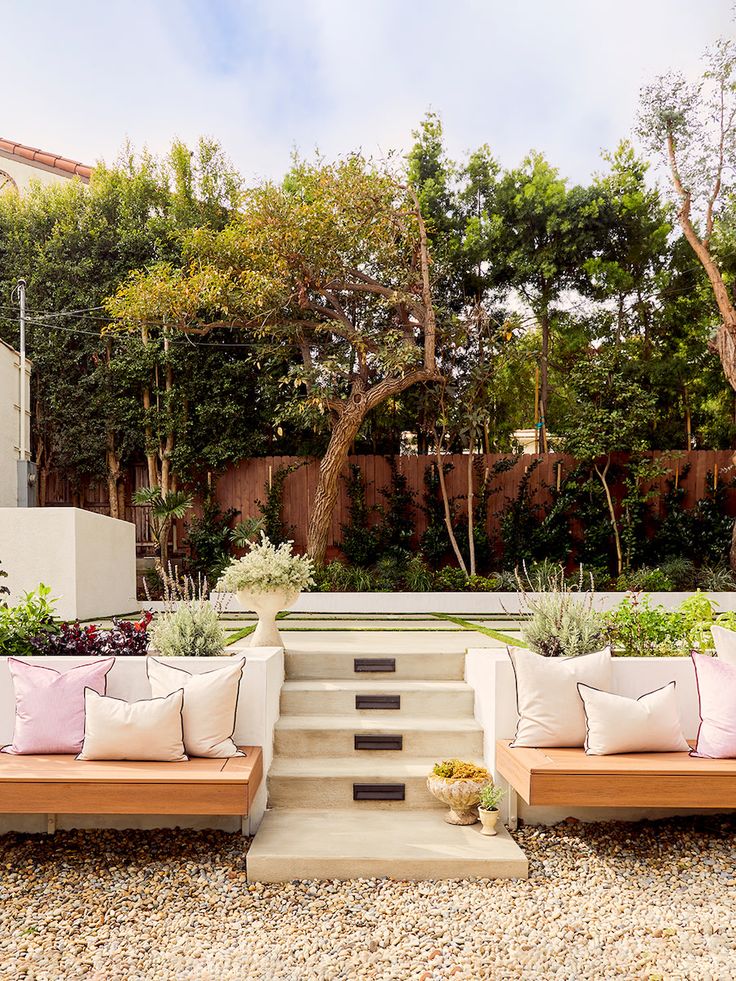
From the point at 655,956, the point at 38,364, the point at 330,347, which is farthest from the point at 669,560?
the point at 38,364

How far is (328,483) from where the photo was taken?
1027cm

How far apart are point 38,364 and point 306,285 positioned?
4404 mm

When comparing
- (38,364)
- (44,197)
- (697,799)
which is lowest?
(697,799)

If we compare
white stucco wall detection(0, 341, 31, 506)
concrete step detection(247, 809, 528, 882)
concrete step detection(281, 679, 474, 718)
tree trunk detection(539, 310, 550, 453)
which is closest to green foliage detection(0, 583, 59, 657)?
concrete step detection(281, 679, 474, 718)

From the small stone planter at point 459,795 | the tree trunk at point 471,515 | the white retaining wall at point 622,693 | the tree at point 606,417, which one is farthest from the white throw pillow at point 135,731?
the tree at point 606,417

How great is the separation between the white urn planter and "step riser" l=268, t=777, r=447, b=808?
3.16 ft

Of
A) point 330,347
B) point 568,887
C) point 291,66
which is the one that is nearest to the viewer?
point 568,887

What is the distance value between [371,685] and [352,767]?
2.08 feet

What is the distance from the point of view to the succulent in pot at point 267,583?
4613 mm

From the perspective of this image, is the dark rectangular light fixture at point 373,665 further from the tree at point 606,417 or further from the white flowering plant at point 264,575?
the tree at point 606,417

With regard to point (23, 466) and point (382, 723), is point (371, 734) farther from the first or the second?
point (23, 466)

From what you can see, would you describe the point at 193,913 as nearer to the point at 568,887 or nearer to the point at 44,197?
the point at 568,887

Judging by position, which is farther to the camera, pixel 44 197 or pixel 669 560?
pixel 44 197

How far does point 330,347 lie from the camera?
11180 mm
